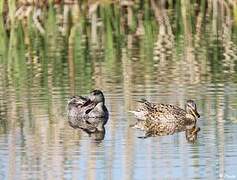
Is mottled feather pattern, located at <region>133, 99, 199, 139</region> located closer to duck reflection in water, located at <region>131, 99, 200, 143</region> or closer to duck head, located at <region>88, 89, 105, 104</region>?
duck reflection in water, located at <region>131, 99, 200, 143</region>

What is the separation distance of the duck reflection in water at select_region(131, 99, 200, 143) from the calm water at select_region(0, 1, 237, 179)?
0.14 m

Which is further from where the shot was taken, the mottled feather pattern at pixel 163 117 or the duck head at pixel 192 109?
the mottled feather pattern at pixel 163 117

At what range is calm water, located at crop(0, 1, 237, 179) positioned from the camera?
36.1 ft

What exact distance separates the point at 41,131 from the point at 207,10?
1355cm

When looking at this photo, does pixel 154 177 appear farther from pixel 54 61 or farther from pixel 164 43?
pixel 164 43

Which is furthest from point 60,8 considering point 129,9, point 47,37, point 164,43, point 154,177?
point 154,177

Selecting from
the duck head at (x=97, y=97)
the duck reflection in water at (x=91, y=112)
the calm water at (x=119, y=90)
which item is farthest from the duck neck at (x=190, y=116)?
the duck head at (x=97, y=97)

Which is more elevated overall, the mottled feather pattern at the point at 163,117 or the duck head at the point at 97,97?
the duck head at the point at 97,97

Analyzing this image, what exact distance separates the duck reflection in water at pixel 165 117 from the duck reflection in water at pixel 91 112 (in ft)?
1.35

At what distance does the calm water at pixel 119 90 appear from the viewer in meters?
11.0

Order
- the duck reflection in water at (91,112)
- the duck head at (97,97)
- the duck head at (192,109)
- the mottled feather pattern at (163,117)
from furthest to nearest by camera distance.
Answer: the duck head at (97,97) < the duck reflection in water at (91,112) < the mottled feather pattern at (163,117) < the duck head at (192,109)

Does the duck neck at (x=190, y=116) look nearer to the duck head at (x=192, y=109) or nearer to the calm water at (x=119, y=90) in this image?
the duck head at (x=192, y=109)

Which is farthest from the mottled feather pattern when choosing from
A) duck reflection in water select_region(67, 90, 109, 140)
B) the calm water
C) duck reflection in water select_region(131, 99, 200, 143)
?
duck reflection in water select_region(67, 90, 109, 140)

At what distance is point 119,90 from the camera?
15016mm
